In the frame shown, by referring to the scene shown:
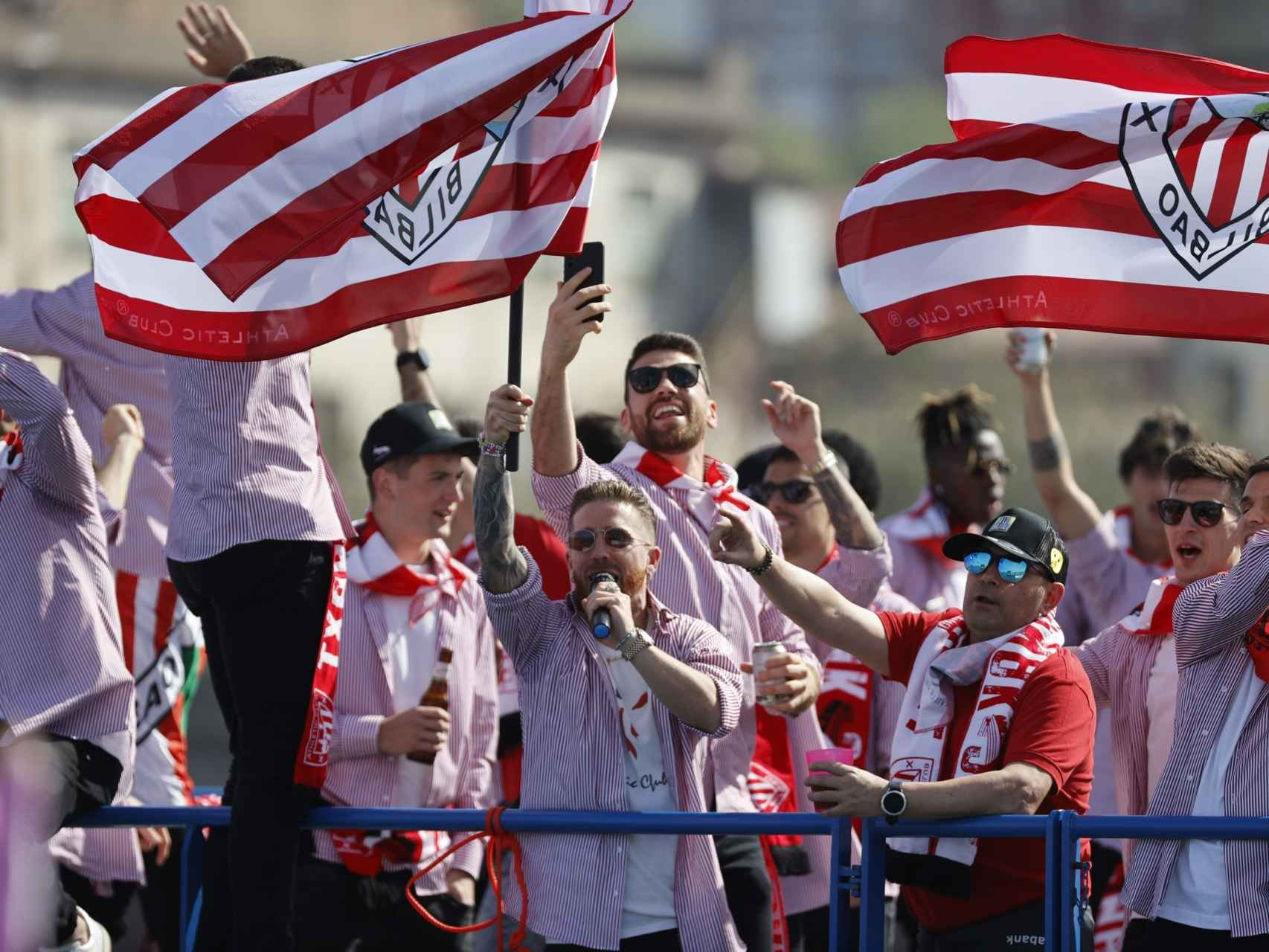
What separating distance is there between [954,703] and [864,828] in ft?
1.63

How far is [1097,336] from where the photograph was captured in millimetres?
24281

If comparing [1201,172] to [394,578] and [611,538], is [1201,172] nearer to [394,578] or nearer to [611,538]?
[611,538]

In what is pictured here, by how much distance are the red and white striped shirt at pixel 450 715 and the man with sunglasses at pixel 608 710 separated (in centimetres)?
100

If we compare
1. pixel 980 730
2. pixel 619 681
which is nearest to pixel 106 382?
pixel 619 681

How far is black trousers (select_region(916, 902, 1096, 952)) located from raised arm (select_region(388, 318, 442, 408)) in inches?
108

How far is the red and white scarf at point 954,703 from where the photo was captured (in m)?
5.09

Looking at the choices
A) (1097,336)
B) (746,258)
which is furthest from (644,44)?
(1097,336)

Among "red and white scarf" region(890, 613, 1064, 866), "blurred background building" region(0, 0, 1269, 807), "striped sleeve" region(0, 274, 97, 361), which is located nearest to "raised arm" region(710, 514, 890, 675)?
"red and white scarf" region(890, 613, 1064, 866)

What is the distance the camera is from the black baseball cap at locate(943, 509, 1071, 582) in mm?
5258

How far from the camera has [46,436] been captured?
17.5ft

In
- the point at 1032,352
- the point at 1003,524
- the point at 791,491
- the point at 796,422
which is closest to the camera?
the point at 1003,524

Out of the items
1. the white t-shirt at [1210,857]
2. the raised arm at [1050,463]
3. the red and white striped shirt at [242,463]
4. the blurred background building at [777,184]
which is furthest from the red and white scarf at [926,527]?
the blurred background building at [777,184]

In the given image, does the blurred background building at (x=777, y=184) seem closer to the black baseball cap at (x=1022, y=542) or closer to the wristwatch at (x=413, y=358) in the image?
the wristwatch at (x=413, y=358)

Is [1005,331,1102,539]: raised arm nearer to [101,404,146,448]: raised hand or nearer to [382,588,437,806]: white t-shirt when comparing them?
[382,588,437,806]: white t-shirt
